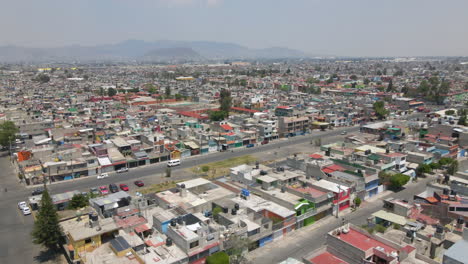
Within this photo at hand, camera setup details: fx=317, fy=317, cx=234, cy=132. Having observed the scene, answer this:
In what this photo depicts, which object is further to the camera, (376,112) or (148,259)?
(376,112)

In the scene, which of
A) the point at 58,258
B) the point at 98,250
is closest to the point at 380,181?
the point at 98,250

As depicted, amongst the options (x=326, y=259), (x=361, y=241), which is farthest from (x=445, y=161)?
(x=326, y=259)

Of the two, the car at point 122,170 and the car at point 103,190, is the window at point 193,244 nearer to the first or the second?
the car at point 103,190

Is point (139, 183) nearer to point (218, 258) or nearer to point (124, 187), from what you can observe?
point (124, 187)

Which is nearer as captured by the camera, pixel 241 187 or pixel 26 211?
pixel 26 211

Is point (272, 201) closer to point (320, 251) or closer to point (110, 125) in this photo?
point (320, 251)

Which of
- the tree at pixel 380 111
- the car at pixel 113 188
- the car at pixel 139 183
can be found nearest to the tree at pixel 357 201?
the car at pixel 139 183

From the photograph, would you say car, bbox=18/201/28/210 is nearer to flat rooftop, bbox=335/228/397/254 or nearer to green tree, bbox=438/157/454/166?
flat rooftop, bbox=335/228/397/254
